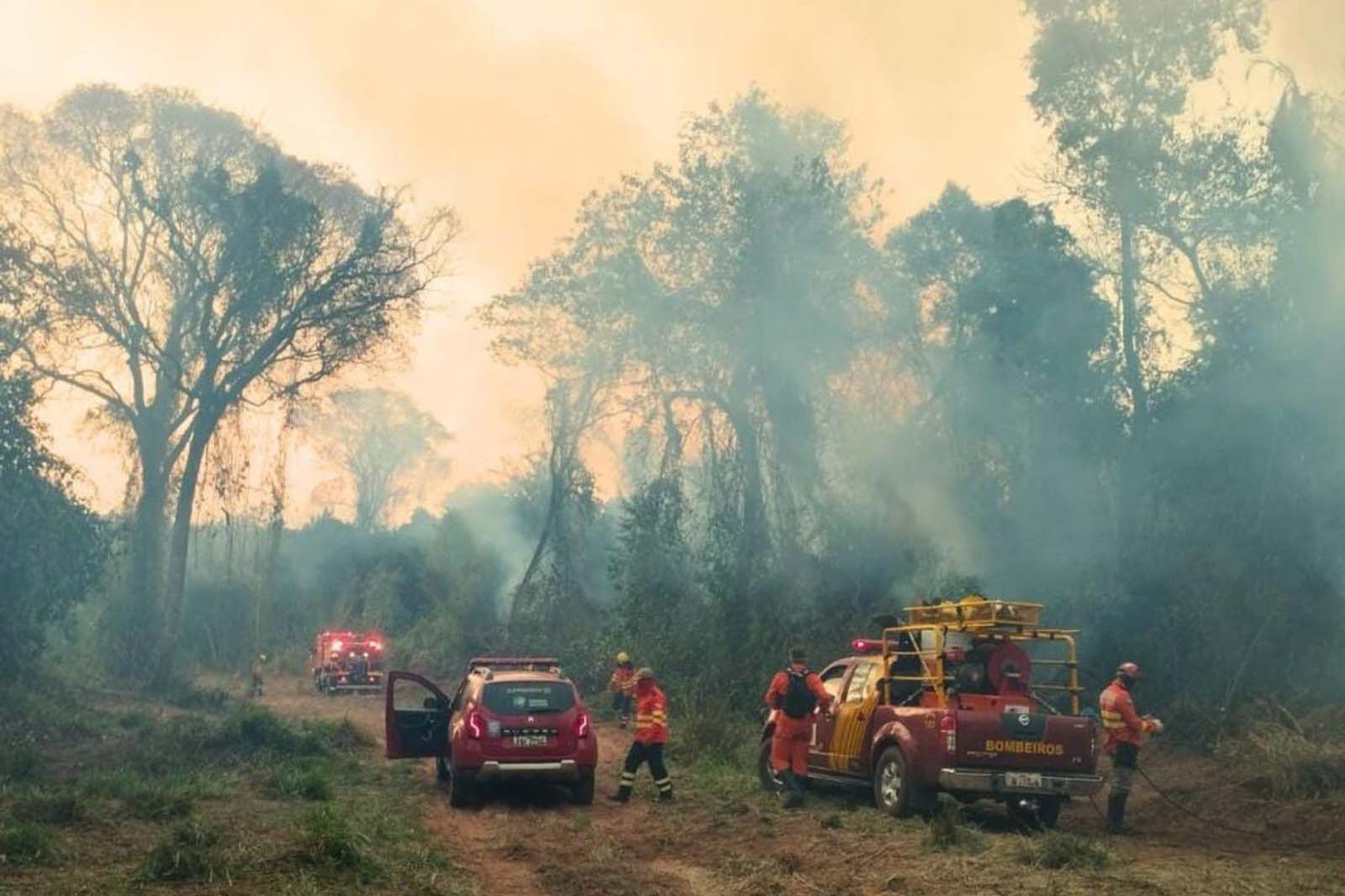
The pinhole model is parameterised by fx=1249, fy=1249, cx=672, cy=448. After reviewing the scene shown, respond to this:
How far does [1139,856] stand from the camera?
11.6m

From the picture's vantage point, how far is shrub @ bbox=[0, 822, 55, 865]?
10.3 m

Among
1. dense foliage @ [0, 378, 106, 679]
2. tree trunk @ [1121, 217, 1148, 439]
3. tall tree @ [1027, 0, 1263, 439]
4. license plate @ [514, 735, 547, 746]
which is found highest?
tall tree @ [1027, 0, 1263, 439]

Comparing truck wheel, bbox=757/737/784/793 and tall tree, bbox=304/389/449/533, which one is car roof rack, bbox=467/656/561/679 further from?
tall tree, bbox=304/389/449/533

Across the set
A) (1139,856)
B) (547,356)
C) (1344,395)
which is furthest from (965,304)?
(1139,856)

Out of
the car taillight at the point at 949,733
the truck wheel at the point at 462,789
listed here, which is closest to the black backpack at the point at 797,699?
the car taillight at the point at 949,733

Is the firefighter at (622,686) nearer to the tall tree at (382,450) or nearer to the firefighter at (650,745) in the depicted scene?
the firefighter at (650,745)

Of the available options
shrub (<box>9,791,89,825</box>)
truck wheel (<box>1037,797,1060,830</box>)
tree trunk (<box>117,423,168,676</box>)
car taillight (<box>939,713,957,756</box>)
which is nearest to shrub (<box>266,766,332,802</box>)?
shrub (<box>9,791,89,825</box>)

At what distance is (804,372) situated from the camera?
31.8m

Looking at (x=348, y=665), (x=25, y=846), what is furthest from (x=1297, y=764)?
(x=348, y=665)

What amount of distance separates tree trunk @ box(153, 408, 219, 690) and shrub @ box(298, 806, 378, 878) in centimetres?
2598

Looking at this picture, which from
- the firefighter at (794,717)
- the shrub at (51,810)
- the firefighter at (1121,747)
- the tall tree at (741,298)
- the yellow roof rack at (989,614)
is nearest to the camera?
the shrub at (51,810)

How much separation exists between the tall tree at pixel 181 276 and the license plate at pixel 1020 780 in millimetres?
26808

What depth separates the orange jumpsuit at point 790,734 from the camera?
14.7 meters

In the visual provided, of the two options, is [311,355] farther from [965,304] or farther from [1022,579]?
[1022,579]
